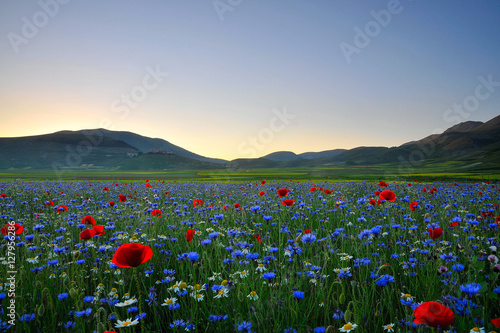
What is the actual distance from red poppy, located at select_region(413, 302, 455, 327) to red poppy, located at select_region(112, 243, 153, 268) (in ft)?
4.80

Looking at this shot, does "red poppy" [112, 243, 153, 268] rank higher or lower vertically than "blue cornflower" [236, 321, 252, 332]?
higher

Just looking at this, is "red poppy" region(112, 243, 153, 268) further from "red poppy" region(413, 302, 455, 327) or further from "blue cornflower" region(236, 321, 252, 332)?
"red poppy" region(413, 302, 455, 327)

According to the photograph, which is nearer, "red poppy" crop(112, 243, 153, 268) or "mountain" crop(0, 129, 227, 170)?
"red poppy" crop(112, 243, 153, 268)

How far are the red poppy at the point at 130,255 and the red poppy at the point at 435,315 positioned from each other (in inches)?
57.6

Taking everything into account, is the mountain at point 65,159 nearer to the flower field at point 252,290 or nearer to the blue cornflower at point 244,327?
the flower field at point 252,290

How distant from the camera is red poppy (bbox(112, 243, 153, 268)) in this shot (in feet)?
Answer: 5.11

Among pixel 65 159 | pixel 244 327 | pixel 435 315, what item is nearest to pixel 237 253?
pixel 244 327

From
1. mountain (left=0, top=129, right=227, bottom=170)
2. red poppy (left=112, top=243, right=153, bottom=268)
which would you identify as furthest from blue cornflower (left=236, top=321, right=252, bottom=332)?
mountain (left=0, top=129, right=227, bottom=170)

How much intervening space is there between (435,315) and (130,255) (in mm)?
1607

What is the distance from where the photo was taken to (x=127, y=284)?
3080mm

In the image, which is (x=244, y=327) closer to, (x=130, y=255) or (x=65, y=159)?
(x=130, y=255)

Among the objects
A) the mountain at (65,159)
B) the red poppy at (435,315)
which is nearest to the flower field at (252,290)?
the red poppy at (435,315)

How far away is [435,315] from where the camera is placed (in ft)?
3.72

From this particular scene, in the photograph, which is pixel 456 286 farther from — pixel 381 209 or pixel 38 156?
pixel 38 156
